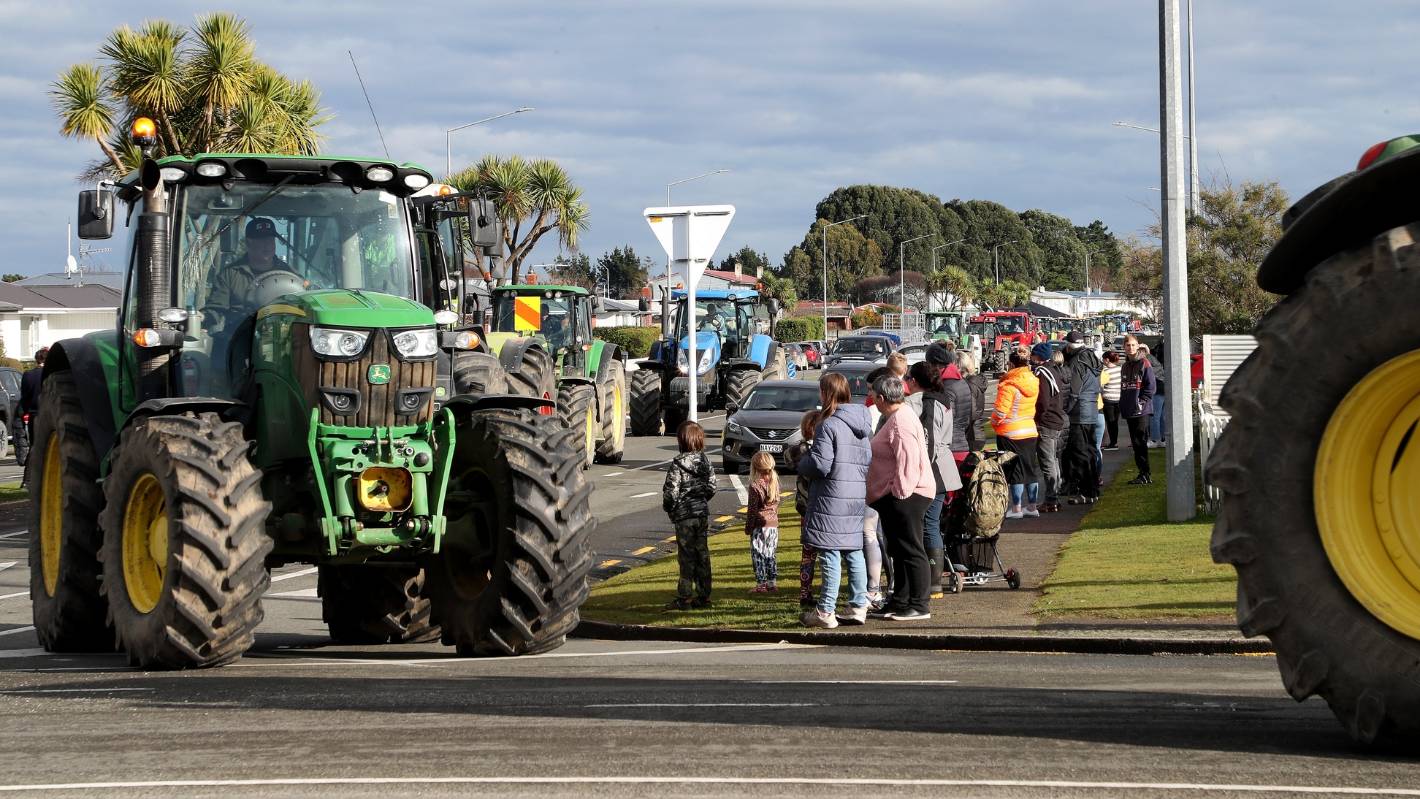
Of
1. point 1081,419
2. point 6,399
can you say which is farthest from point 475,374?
point 6,399

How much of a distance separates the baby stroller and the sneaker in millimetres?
1600

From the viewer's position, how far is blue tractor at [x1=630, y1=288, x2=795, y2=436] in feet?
112

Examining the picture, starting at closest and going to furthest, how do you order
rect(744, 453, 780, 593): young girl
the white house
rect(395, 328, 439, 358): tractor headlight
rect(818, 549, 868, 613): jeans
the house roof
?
1. rect(395, 328, 439, 358): tractor headlight
2. rect(818, 549, 868, 613): jeans
3. rect(744, 453, 780, 593): young girl
4. the white house
5. the house roof

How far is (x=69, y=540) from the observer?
10922mm

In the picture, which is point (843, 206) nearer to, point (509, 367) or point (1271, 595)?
point (509, 367)

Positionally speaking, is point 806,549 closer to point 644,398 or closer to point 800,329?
point 644,398

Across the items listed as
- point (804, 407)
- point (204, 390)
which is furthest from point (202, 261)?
point (804, 407)

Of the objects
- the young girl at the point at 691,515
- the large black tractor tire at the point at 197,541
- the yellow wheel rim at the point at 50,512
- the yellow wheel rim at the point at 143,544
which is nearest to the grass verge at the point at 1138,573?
the young girl at the point at 691,515

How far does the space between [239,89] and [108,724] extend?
18213mm

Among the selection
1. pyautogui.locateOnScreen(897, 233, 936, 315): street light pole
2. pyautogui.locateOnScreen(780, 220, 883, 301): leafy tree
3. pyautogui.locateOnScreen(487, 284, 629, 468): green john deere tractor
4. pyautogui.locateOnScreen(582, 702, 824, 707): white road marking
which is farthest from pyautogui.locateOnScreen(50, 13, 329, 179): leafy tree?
pyautogui.locateOnScreen(780, 220, 883, 301): leafy tree

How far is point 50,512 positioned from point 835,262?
13357 cm

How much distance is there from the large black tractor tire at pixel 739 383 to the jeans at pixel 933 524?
19.4 metres

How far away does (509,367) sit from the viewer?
19031mm

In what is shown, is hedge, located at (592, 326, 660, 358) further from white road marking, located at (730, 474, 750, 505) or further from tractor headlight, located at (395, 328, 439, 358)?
tractor headlight, located at (395, 328, 439, 358)
